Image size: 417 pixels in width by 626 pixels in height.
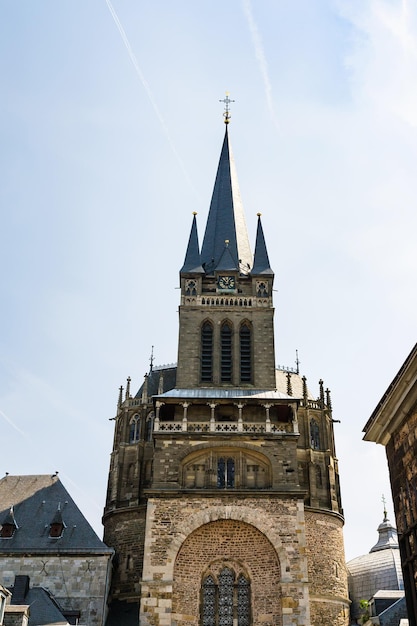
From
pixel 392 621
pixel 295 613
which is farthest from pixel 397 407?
pixel 392 621

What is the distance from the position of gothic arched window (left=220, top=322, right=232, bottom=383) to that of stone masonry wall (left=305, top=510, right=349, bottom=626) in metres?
8.15

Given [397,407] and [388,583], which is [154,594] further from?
[388,583]

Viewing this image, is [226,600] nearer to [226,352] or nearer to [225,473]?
[225,473]

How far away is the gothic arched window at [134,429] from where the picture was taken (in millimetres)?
39156

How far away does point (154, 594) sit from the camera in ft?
90.0

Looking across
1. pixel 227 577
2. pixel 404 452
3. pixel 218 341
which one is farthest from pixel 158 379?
pixel 404 452

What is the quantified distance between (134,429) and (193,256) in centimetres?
1078

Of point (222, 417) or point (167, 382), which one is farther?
point (167, 382)

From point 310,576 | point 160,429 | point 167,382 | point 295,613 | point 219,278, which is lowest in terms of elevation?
point 295,613

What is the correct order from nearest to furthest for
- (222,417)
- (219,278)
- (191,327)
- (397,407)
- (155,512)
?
(397,407)
(155,512)
(222,417)
(191,327)
(219,278)

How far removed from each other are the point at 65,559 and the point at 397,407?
23593 mm

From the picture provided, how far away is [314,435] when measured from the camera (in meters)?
39.7

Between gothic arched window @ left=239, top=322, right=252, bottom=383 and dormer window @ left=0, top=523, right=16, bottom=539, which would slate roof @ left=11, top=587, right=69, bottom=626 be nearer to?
dormer window @ left=0, top=523, right=16, bottom=539

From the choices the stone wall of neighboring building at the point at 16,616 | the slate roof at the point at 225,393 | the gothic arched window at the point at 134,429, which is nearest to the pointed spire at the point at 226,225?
the slate roof at the point at 225,393
